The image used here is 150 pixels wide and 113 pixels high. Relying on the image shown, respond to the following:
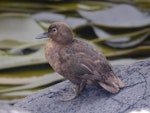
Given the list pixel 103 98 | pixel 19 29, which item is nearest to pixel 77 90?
pixel 103 98

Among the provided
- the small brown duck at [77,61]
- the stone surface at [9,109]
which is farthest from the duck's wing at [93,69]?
the stone surface at [9,109]

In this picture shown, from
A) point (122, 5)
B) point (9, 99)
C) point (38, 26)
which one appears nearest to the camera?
point (9, 99)

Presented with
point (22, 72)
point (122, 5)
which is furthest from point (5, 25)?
point (122, 5)

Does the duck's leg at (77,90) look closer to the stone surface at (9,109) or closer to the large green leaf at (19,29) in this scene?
the stone surface at (9,109)

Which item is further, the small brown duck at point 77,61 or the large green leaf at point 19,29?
the large green leaf at point 19,29

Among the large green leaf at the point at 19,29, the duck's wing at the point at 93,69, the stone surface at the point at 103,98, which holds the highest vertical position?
the duck's wing at the point at 93,69

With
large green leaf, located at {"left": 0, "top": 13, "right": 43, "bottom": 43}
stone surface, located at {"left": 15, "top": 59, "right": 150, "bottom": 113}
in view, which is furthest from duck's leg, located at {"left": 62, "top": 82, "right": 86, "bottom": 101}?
large green leaf, located at {"left": 0, "top": 13, "right": 43, "bottom": 43}

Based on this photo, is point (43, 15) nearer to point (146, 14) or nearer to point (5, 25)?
point (5, 25)

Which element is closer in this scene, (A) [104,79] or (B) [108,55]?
(A) [104,79]
